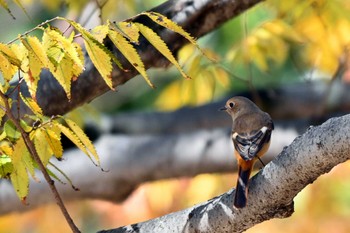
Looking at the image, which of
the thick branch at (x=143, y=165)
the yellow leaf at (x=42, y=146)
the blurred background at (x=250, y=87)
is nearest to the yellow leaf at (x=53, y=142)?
the yellow leaf at (x=42, y=146)

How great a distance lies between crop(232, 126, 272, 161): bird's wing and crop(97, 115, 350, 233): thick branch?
1.55 ft

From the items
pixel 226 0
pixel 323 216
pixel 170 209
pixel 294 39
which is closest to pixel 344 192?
pixel 323 216

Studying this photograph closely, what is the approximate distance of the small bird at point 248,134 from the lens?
104 inches

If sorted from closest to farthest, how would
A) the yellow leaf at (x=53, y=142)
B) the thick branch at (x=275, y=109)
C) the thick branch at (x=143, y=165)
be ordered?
the yellow leaf at (x=53, y=142) < the thick branch at (x=143, y=165) < the thick branch at (x=275, y=109)

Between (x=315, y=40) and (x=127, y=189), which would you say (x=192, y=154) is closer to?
(x=127, y=189)

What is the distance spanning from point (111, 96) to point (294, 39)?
12.6ft

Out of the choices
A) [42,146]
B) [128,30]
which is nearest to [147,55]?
[42,146]

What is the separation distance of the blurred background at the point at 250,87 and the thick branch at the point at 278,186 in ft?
3.58

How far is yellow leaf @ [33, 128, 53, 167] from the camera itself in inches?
85.6

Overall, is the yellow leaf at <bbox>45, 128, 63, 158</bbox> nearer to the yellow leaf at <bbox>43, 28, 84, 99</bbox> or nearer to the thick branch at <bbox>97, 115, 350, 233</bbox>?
the yellow leaf at <bbox>43, 28, 84, 99</bbox>

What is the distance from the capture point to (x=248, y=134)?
2.94m

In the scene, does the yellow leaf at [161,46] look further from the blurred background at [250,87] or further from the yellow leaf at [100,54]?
the blurred background at [250,87]

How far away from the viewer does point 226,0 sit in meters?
2.99

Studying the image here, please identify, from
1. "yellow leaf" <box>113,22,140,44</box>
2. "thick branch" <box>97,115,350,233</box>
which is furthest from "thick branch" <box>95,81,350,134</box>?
"yellow leaf" <box>113,22,140,44</box>
